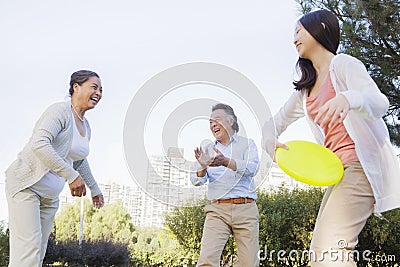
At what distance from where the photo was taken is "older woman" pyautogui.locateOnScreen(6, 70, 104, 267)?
282 centimetres

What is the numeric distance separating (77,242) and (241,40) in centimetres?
480

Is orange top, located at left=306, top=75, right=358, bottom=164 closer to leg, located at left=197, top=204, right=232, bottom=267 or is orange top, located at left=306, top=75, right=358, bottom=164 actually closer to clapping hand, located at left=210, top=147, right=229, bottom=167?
clapping hand, located at left=210, top=147, right=229, bottom=167

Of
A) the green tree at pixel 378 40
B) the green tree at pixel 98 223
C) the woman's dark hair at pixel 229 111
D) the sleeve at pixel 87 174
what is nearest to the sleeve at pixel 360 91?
the woman's dark hair at pixel 229 111

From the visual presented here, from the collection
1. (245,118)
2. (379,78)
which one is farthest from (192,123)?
(379,78)

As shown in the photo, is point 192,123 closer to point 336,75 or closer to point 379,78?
point 336,75

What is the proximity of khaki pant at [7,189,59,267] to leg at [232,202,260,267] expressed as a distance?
1.32 m

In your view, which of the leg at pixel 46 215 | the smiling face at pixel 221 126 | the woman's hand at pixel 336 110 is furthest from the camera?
the smiling face at pixel 221 126

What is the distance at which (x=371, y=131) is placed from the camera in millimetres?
1939

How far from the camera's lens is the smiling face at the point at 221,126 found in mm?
3662

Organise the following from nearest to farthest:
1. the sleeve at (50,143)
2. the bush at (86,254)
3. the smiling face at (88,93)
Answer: the sleeve at (50,143), the smiling face at (88,93), the bush at (86,254)

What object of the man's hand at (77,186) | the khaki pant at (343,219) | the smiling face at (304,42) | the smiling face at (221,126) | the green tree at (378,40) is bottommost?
the khaki pant at (343,219)

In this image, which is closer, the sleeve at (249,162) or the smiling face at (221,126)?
the sleeve at (249,162)

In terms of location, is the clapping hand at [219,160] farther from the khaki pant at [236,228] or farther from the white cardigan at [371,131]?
the white cardigan at [371,131]

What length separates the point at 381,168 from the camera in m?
1.92
